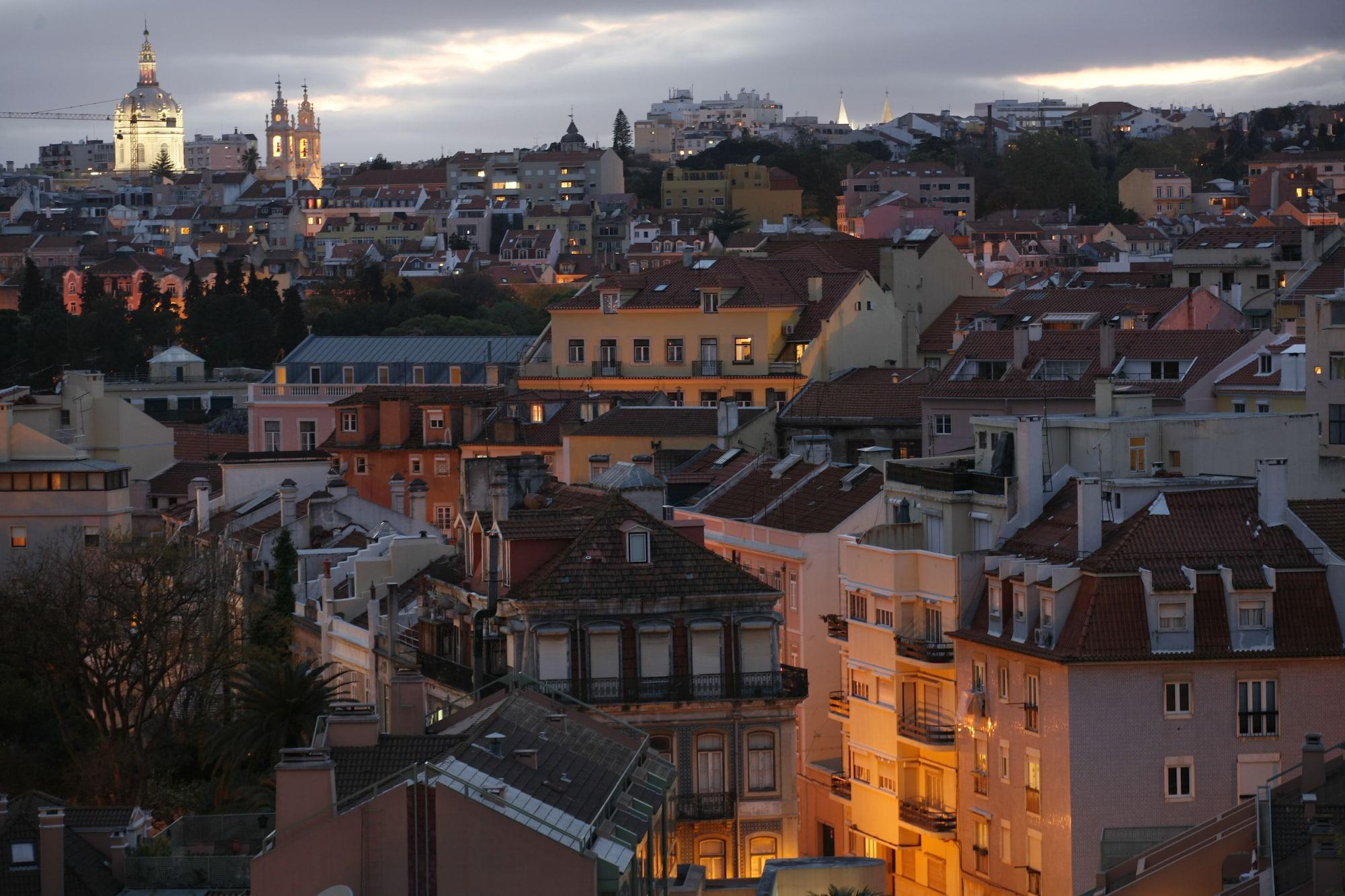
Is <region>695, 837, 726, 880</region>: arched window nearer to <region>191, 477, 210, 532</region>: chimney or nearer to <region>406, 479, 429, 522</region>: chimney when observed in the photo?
<region>406, 479, 429, 522</region>: chimney

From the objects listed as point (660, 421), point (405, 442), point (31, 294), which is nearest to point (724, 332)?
point (660, 421)

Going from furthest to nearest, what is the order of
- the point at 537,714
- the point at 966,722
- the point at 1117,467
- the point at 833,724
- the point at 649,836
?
the point at 833,724
the point at 1117,467
the point at 966,722
the point at 537,714
the point at 649,836

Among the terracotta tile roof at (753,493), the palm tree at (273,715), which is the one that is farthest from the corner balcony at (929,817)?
the palm tree at (273,715)

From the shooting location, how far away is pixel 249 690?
130 feet

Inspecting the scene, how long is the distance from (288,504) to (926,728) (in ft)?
62.7

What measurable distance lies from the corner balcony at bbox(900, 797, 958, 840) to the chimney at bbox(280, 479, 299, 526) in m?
17.7

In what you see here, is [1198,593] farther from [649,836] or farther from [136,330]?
[136,330]

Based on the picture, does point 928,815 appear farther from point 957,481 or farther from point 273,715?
point 273,715

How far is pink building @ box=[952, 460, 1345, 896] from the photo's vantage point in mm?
39500

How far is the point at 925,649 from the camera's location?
44969 mm

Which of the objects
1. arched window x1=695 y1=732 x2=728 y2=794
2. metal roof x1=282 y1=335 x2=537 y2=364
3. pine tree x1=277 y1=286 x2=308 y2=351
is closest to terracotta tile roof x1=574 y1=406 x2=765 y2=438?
metal roof x1=282 y1=335 x2=537 y2=364

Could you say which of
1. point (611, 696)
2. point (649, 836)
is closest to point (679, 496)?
point (611, 696)

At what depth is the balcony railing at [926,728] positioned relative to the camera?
44719 millimetres

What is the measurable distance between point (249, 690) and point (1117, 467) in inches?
626
